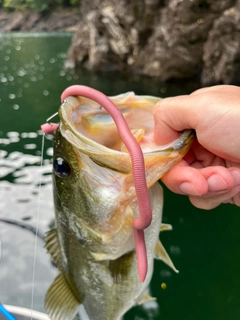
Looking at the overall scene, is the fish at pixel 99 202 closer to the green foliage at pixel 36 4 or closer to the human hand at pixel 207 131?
the human hand at pixel 207 131

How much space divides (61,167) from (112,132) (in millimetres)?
269

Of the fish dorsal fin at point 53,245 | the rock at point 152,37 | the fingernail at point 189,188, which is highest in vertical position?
the fingernail at point 189,188

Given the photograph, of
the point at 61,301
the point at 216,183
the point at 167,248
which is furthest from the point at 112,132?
the point at 167,248

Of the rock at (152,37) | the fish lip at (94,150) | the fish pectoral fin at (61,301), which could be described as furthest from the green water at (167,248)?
the rock at (152,37)

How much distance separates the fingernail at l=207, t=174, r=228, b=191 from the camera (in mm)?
1588

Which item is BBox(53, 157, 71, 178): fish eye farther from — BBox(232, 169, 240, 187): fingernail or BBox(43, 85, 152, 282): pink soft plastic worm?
BBox(232, 169, 240, 187): fingernail

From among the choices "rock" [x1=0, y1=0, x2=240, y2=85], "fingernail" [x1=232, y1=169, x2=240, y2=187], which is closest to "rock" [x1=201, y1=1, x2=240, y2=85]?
"rock" [x1=0, y1=0, x2=240, y2=85]

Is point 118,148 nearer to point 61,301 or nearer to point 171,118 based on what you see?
point 171,118

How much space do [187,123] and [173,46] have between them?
1433 cm

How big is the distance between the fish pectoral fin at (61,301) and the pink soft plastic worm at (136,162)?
2.28 feet

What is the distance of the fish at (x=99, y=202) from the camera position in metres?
1.52

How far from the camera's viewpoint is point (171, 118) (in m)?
1.67

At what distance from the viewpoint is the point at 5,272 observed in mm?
4953

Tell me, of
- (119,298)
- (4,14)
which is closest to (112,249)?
(119,298)
